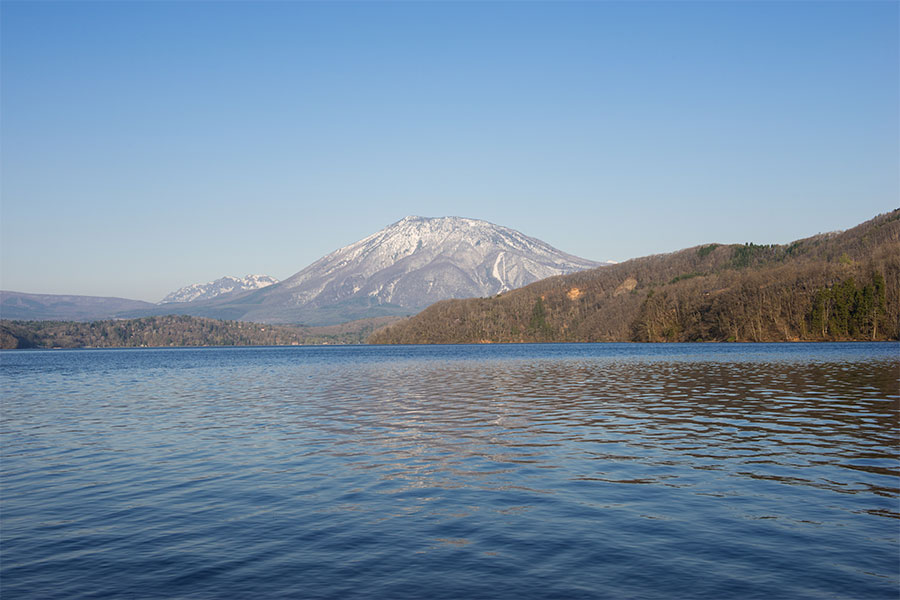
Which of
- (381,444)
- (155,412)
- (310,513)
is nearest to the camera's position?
(310,513)

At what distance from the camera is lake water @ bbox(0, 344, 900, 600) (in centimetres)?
1441

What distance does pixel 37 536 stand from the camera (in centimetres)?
1825

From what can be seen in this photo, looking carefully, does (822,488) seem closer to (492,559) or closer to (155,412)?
(492,559)

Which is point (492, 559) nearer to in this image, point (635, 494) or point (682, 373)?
point (635, 494)

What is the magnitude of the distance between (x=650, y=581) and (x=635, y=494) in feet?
24.0

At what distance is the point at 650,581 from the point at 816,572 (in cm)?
358

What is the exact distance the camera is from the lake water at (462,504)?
14.4 meters

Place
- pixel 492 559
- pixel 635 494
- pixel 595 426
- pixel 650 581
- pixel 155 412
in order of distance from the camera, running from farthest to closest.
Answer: pixel 155 412 → pixel 595 426 → pixel 635 494 → pixel 492 559 → pixel 650 581

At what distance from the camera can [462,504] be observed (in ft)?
67.3

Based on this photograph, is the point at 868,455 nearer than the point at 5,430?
Yes

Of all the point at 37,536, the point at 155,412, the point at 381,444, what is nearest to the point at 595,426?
the point at 381,444

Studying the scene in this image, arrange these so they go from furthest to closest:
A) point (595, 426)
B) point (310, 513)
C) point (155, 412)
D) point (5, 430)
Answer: point (155, 412), point (5, 430), point (595, 426), point (310, 513)

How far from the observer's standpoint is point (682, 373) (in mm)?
77125

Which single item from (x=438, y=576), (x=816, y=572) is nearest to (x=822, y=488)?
(x=816, y=572)
